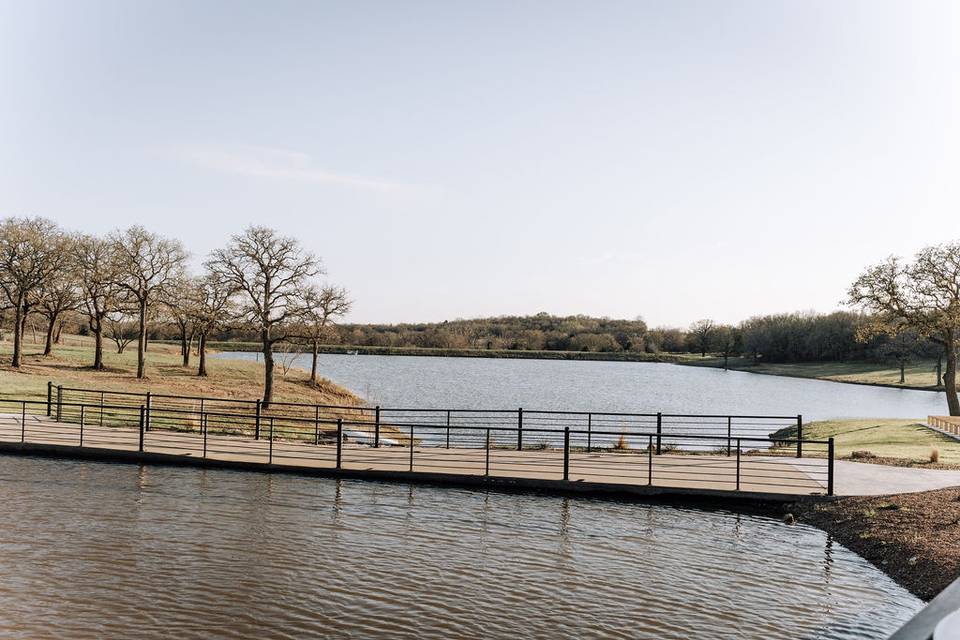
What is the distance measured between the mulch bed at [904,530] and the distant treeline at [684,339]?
90071 millimetres

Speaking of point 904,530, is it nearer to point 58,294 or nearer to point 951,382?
point 951,382

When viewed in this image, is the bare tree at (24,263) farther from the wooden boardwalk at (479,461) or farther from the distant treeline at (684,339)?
the distant treeline at (684,339)

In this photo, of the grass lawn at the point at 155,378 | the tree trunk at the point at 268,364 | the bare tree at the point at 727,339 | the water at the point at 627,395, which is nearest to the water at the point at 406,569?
the tree trunk at the point at 268,364

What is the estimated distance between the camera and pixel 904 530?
45.5 ft

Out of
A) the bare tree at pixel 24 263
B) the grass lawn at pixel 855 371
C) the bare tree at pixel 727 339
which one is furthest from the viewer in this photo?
the bare tree at pixel 727 339

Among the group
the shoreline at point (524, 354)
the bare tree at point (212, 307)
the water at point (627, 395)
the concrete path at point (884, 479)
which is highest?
the bare tree at point (212, 307)

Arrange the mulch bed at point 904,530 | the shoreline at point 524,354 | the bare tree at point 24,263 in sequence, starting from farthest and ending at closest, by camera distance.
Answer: the shoreline at point 524,354 < the bare tree at point 24,263 < the mulch bed at point 904,530

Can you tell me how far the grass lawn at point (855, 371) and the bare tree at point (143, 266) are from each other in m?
81.0

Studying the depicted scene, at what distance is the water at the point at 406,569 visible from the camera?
977 cm

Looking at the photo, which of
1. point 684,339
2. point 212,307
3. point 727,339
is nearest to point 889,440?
point 212,307

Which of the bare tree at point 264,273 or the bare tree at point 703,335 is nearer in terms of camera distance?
the bare tree at point 264,273

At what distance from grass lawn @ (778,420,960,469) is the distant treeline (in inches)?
2657

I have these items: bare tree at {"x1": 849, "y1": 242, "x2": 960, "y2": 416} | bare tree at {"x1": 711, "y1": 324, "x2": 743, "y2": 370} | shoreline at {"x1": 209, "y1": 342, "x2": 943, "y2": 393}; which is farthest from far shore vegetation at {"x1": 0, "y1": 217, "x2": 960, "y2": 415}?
bare tree at {"x1": 711, "y1": 324, "x2": 743, "y2": 370}

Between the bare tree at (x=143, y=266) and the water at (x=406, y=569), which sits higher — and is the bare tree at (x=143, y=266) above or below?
above
